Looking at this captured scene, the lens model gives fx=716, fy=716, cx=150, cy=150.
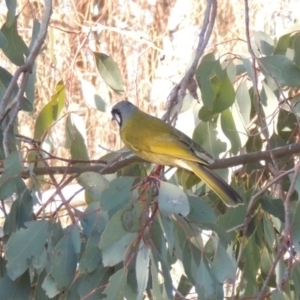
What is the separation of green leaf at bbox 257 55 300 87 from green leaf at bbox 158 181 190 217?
631mm

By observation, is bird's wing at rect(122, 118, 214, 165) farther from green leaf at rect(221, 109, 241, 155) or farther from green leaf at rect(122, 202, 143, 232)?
green leaf at rect(122, 202, 143, 232)

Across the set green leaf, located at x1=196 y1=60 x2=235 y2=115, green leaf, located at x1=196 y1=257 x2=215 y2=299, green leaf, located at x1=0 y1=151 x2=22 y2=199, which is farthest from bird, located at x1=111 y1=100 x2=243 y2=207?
green leaf, located at x1=0 y1=151 x2=22 y2=199

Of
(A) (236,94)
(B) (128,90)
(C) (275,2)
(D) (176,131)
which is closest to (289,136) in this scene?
(A) (236,94)

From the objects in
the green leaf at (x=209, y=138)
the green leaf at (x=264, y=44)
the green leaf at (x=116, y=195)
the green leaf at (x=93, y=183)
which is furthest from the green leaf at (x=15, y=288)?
the green leaf at (x=264, y=44)

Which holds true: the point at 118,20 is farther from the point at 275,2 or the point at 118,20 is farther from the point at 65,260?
the point at 65,260

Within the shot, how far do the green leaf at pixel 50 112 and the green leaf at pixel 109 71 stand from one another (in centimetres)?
13

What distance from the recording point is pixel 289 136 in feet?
7.18

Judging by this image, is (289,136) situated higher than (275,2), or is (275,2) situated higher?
(275,2)

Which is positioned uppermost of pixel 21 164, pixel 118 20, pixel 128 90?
pixel 118 20

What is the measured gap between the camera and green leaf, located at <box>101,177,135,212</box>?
1351 millimetres

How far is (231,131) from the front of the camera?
200 centimetres

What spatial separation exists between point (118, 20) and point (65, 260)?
2803 mm

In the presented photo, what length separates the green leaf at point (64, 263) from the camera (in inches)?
56.7

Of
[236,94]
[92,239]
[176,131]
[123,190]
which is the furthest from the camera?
[236,94]
